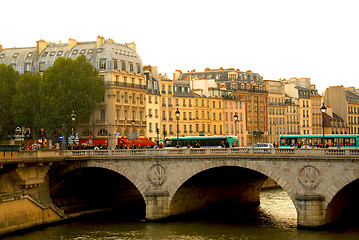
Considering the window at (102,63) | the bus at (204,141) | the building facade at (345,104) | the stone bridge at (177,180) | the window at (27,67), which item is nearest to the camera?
the stone bridge at (177,180)

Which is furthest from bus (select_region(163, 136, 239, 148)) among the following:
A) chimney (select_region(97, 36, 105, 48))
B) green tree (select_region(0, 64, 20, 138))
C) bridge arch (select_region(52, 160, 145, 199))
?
green tree (select_region(0, 64, 20, 138))

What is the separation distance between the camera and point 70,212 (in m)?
68.2

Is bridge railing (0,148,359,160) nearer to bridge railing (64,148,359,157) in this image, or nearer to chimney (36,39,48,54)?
bridge railing (64,148,359,157)

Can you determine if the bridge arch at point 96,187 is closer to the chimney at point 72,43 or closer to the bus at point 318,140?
the bus at point 318,140

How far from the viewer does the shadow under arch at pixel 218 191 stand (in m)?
66.0

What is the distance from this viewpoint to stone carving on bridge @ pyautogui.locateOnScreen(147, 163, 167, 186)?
204 feet

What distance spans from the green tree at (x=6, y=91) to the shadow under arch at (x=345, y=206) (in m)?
53.1

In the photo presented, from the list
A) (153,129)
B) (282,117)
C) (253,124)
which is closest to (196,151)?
(153,129)

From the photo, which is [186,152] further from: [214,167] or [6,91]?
[6,91]

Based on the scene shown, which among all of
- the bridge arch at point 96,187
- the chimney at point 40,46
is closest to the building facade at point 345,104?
the chimney at point 40,46

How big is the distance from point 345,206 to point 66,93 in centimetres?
4551

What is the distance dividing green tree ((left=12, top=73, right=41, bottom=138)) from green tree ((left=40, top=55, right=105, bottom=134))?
210 cm

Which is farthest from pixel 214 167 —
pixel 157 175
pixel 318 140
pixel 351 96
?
pixel 351 96

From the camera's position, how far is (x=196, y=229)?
58.7 metres
